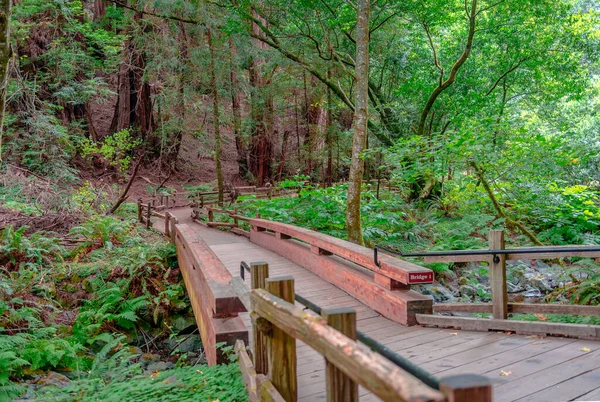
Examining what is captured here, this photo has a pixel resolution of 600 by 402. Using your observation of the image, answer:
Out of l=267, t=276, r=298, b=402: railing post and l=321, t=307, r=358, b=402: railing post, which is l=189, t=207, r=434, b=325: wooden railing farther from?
l=321, t=307, r=358, b=402: railing post

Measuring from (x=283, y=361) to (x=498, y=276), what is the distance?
2.89m

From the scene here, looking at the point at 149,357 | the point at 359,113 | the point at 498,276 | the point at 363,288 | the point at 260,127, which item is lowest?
the point at 149,357

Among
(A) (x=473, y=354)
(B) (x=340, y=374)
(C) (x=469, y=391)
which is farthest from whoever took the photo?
(A) (x=473, y=354)

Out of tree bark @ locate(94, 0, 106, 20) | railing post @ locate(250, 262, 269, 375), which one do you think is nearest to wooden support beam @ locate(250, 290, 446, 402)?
railing post @ locate(250, 262, 269, 375)

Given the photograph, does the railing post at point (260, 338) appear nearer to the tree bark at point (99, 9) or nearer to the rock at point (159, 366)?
the rock at point (159, 366)

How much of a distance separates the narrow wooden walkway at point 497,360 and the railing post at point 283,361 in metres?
0.47

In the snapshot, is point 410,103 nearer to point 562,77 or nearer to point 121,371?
point 562,77

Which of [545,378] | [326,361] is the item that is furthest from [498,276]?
[326,361]

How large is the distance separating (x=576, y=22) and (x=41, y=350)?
18131 millimetres

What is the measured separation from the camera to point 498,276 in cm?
469

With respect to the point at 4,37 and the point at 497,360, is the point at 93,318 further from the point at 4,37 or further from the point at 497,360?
the point at 497,360

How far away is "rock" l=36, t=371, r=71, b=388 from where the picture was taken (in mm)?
5887

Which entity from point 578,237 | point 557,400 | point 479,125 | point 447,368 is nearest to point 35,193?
point 479,125

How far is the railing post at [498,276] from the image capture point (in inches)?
181
